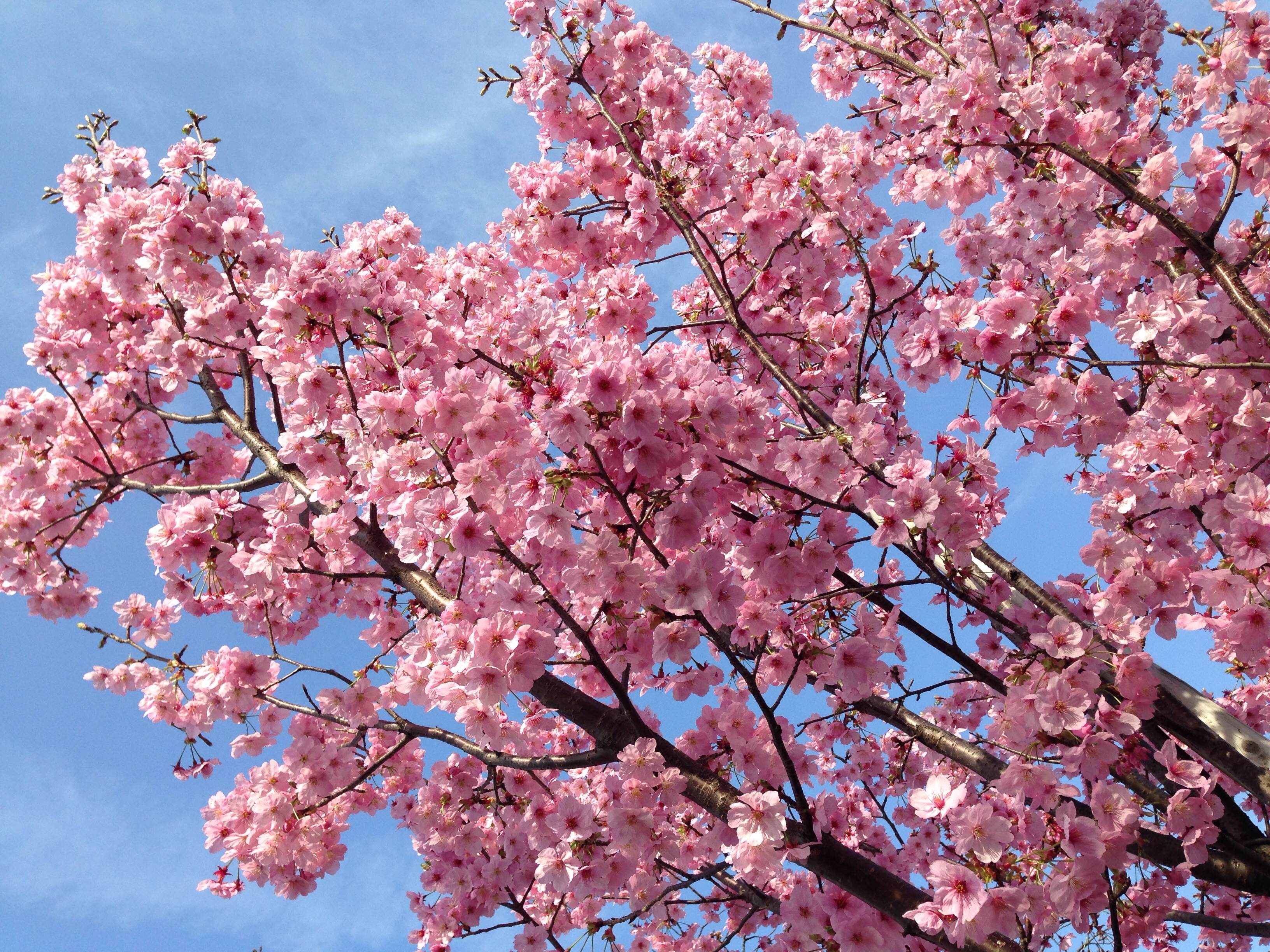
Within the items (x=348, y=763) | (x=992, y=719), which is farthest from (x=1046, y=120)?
(x=348, y=763)

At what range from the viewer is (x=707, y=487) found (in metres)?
3.74

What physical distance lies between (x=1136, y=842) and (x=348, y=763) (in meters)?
4.66

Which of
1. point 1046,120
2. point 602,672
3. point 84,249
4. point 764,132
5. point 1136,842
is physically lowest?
point 1136,842

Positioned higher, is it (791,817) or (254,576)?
(254,576)

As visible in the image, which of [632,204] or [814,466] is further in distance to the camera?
[632,204]

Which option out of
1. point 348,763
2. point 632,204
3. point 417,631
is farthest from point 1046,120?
point 348,763

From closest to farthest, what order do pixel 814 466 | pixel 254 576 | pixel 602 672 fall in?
pixel 602 672
pixel 814 466
pixel 254 576

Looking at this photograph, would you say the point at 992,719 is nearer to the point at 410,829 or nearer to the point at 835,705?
the point at 835,705

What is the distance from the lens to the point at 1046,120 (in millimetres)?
4949

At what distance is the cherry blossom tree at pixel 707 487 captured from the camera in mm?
3727

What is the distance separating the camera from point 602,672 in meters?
3.72

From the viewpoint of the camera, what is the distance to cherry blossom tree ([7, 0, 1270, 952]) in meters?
3.73

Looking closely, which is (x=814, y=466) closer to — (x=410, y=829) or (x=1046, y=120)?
(x=1046, y=120)

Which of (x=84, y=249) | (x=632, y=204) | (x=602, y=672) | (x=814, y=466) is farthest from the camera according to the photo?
(x=632, y=204)
